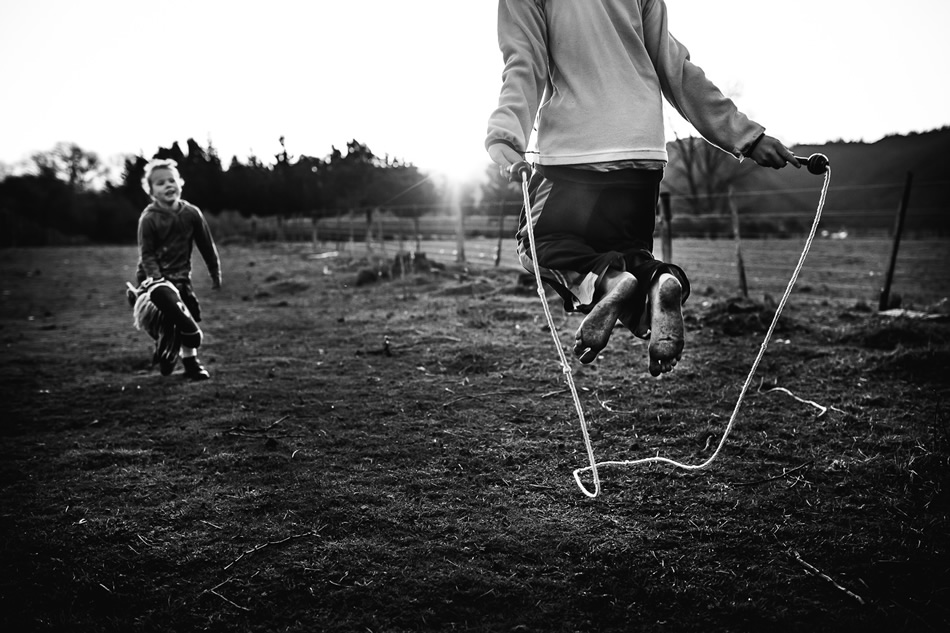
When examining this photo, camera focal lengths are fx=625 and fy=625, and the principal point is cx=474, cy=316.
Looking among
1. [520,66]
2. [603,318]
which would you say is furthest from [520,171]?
[603,318]

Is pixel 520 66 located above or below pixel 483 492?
above

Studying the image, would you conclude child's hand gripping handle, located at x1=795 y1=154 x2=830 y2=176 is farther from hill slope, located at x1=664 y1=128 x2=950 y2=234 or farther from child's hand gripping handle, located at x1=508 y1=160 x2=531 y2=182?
hill slope, located at x1=664 y1=128 x2=950 y2=234

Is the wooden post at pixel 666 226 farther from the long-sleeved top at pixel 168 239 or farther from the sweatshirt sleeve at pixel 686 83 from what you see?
the sweatshirt sleeve at pixel 686 83

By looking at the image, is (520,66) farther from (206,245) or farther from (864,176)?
(864,176)

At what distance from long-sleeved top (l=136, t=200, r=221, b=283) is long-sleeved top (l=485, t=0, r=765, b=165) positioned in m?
4.22

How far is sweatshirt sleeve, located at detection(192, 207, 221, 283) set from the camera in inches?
237

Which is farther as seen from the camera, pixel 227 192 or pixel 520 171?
pixel 227 192

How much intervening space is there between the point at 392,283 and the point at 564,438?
9096 millimetres

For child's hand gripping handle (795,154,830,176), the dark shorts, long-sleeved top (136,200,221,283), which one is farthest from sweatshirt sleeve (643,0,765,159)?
long-sleeved top (136,200,221,283)

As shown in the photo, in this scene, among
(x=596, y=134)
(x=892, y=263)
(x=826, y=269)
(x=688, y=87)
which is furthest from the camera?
(x=826, y=269)

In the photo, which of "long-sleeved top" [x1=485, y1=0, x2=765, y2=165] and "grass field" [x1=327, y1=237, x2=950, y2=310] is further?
"grass field" [x1=327, y1=237, x2=950, y2=310]

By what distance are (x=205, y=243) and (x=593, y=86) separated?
4.75 m

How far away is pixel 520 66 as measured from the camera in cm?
256

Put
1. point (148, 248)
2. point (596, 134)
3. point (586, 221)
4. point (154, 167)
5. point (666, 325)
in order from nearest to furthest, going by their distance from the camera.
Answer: point (666, 325), point (596, 134), point (586, 221), point (148, 248), point (154, 167)
